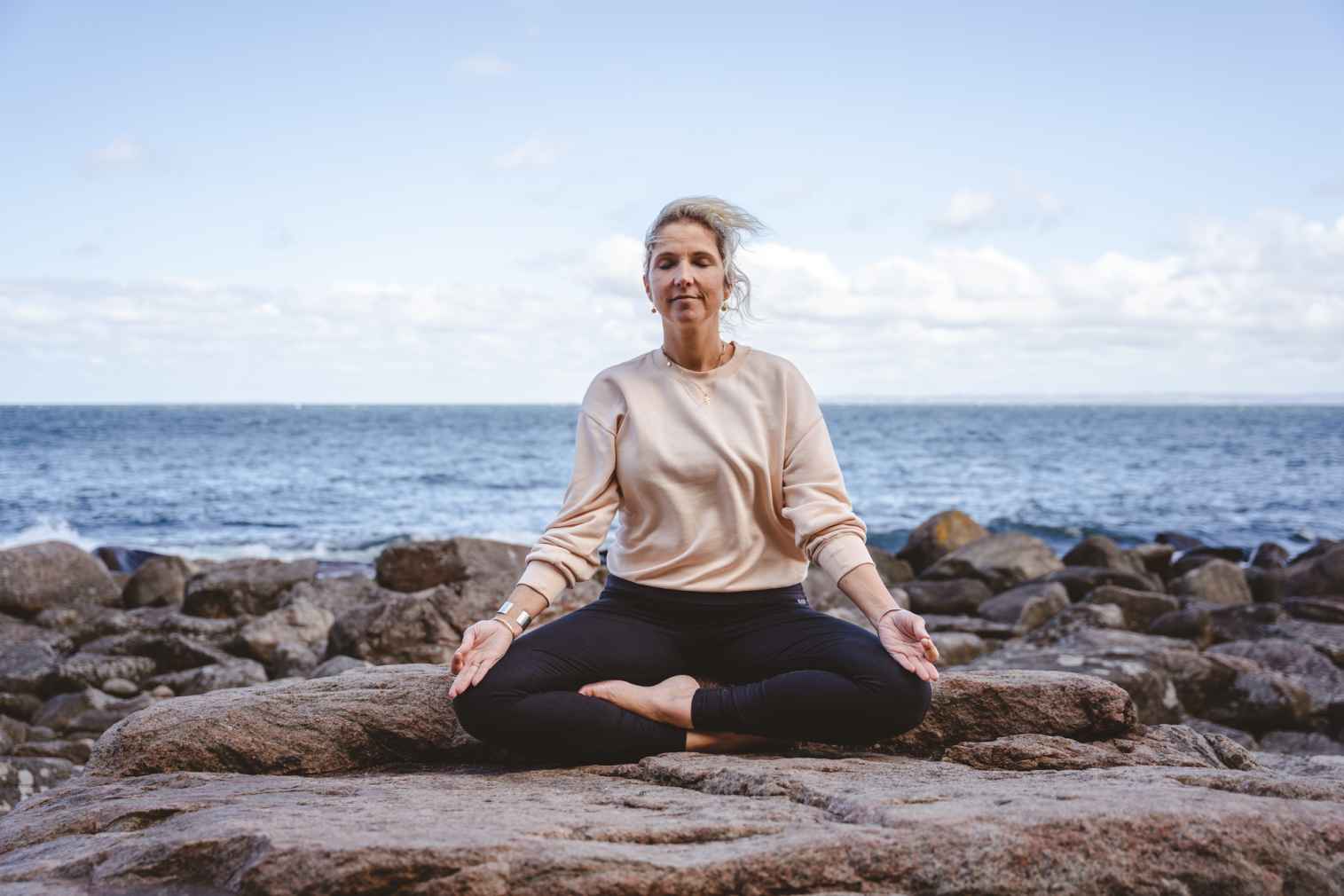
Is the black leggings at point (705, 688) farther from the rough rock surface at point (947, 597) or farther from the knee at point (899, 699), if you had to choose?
the rough rock surface at point (947, 597)

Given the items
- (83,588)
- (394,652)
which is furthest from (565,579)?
(83,588)

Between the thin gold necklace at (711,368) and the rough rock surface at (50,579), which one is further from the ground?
the thin gold necklace at (711,368)

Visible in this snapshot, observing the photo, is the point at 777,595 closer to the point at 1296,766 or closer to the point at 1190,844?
the point at 1190,844

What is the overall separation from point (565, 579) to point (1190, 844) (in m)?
2.36

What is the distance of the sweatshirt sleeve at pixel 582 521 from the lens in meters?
A: 4.20

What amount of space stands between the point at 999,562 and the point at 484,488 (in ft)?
66.6

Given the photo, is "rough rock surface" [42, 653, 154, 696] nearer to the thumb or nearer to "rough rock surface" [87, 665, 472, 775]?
"rough rock surface" [87, 665, 472, 775]

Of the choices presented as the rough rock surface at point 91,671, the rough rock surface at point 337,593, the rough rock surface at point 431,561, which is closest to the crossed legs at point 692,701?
the rough rock surface at point 91,671

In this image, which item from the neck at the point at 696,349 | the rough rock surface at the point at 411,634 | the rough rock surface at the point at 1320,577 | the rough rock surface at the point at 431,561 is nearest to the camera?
the neck at the point at 696,349

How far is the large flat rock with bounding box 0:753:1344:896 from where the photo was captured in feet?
8.21

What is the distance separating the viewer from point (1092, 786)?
3109 mm

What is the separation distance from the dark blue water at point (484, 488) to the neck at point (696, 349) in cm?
1622

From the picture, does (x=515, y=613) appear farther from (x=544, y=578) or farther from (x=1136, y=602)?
(x=1136, y=602)

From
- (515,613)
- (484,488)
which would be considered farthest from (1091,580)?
(484,488)
